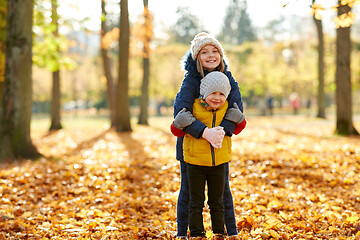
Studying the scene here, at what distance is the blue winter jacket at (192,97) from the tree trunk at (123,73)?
35.4 ft

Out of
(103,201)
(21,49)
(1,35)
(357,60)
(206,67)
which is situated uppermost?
(357,60)

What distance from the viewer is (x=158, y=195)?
5.74 metres

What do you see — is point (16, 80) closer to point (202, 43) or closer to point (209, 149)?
point (202, 43)

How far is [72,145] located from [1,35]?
385cm

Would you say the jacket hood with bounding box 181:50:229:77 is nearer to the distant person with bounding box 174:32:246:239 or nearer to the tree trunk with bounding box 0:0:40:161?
the distant person with bounding box 174:32:246:239

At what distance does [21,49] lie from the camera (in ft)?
25.4

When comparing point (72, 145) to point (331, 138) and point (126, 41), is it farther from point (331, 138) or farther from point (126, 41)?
point (331, 138)

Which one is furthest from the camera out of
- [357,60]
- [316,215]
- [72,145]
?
[357,60]

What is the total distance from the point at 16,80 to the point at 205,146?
597 cm

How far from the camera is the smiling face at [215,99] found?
10.3ft

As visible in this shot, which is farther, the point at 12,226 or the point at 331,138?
the point at 331,138

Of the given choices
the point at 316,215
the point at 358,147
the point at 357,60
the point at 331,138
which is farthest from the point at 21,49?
the point at 357,60

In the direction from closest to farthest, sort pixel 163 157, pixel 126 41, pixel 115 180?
pixel 115 180 < pixel 163 157 < pixel 126 41

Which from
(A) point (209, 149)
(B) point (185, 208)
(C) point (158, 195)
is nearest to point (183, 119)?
(A) point (209, 149)
